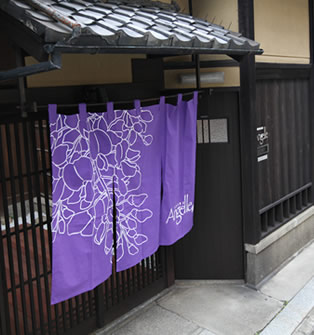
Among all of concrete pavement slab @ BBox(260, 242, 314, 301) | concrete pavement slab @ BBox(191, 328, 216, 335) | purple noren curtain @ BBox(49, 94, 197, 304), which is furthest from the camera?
concrete pavement slab @ BBox(260, 242, 314, 301)

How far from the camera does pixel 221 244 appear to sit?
792cm

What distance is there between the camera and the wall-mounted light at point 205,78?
7391mm

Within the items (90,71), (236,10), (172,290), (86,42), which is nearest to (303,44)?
(236,10)

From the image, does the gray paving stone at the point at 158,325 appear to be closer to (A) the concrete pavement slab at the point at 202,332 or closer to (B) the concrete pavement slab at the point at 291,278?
(A) the concrete pavement slab at the point at 202,332

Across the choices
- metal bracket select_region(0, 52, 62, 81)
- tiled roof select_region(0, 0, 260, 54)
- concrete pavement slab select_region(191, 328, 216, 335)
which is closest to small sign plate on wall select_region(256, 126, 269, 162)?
tiled roof select_region(0, 0, 260, 54)

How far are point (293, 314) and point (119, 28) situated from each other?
17.8ft

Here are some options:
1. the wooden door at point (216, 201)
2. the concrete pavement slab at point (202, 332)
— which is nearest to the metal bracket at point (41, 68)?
the wooden door at point (216, 201)

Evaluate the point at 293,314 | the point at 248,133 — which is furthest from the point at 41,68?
the point at 293,314

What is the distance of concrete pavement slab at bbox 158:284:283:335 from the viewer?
21.7 feet

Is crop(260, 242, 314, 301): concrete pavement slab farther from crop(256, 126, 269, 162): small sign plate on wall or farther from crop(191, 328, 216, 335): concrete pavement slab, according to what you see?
crop(256, 126, 269, 162): small sign plate on wall

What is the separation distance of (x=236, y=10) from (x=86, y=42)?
434cm

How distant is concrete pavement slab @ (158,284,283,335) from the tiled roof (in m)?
4.26

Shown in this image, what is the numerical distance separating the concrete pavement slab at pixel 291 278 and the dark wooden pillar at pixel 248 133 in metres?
0.99

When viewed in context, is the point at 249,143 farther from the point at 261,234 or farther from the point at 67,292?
the point at 67,292
